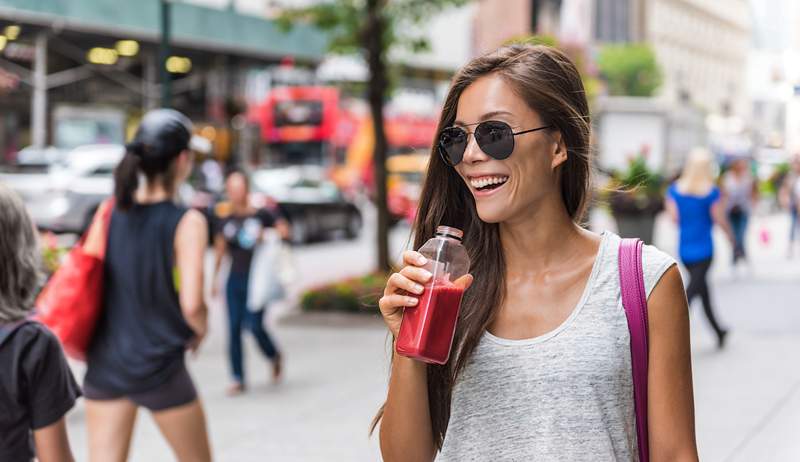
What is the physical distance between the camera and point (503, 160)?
90.3 inches

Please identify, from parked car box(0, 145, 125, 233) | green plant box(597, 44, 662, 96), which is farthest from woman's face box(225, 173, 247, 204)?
green plant box(597, 44, 662, 96)

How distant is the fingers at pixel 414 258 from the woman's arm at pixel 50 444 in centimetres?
128

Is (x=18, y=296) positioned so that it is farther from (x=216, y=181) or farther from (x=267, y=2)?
(x=267, y=2)

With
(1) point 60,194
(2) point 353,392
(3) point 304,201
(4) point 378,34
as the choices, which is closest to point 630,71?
(3) point 304,201

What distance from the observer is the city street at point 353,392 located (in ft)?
23.3

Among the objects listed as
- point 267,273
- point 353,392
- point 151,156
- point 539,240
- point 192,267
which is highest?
point 151,156

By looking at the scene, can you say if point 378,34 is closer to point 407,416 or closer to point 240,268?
point 240,268

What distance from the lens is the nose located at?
7.52ft

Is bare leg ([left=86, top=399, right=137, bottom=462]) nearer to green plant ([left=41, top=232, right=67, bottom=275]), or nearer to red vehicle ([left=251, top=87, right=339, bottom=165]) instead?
green plant ([left=41, top=232, right=67, bottom=275])

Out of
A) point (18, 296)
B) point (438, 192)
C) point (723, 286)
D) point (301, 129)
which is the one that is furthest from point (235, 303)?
point (301, 129)

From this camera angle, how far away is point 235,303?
9227mm

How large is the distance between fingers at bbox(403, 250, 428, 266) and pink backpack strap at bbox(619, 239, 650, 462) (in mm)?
426

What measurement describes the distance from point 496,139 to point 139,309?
8.62 ft

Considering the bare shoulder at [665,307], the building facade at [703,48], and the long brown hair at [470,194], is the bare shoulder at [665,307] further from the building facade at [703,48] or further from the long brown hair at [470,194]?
the building facade at [703,48]
